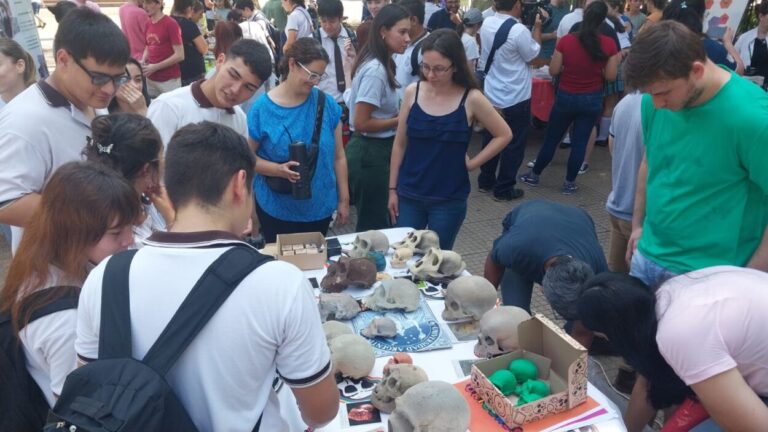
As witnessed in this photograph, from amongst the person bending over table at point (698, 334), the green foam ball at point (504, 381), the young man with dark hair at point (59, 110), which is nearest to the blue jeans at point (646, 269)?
the person bending over table at point (698, 334)

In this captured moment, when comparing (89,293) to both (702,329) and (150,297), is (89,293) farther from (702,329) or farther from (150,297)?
(702,329)

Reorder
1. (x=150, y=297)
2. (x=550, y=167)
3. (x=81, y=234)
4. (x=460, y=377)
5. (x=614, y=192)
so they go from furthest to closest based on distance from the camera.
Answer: (x=550, y=167), (x=614, y=192), (x=460, y=377), (x=81, y=234), (x=150, y=297)

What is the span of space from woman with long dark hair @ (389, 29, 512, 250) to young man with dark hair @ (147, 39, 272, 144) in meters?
0.96

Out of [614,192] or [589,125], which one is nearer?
[614,192]

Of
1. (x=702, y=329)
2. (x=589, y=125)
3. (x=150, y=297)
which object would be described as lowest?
(x=589, y=125)

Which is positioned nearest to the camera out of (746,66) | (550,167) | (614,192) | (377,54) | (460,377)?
(460,377)

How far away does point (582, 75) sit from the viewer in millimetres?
5398

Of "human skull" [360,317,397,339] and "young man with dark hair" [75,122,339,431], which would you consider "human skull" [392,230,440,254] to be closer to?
"human skull" [360,317,397,339]

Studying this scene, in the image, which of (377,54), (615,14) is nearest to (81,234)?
(377,54)

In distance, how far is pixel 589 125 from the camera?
5.67m

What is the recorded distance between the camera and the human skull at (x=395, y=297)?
7.88ft

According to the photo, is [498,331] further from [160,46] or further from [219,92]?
[160,46]

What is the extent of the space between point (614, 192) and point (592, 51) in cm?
258

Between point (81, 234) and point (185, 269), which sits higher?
point (185, 269)
